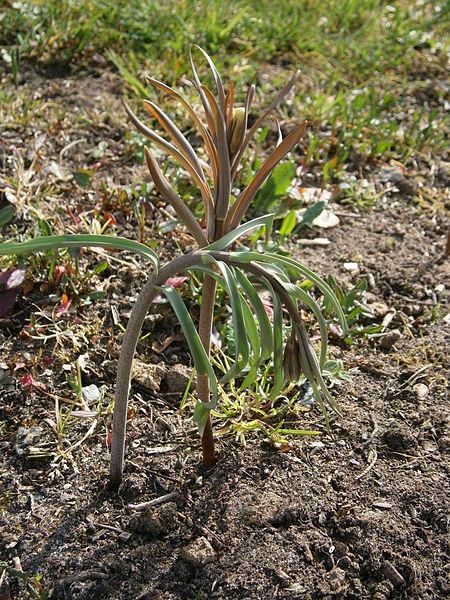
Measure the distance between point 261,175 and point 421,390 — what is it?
104 centimetres

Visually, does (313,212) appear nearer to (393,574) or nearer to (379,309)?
(379,309)

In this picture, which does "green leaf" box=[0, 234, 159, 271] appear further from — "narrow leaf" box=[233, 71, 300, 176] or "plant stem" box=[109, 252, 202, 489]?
"narrow leaf" box=[233, 71, 300, 176]

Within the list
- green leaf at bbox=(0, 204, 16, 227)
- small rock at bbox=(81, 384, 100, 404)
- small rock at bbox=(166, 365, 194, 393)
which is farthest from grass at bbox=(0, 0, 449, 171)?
small rock at bbox=(81, 384, 100, 404)

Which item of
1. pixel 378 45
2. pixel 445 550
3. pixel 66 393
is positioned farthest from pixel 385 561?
pixel 378 45

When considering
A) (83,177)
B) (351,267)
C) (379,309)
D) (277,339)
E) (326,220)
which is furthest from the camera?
(326,220)

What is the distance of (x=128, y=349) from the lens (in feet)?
6.19

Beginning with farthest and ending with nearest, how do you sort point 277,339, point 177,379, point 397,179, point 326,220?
point 397,179 → point 326,220 → point 177,379 → point 277,339

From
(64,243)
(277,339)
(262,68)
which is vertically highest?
(64,243)

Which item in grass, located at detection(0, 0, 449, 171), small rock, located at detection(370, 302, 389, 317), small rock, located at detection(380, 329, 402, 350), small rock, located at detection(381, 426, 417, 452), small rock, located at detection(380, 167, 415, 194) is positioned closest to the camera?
small rock, located at detection(381, 426, 417, 452)

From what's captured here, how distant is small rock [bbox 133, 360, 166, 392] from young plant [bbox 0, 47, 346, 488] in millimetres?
422

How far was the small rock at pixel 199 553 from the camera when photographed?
6.59 ft

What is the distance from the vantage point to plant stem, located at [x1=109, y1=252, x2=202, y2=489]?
173 centimetres

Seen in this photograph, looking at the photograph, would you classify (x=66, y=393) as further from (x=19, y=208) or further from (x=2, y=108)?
(x=2, y=108)

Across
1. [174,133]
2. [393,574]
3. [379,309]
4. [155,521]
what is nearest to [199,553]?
[155,521]
